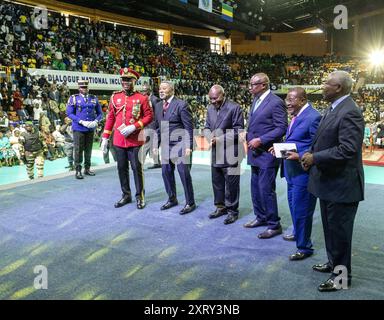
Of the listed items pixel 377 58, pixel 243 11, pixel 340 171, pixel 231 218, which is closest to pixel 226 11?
pixel 243 11

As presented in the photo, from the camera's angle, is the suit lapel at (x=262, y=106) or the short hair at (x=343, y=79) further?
the suit lapel at (x=262, y=106)

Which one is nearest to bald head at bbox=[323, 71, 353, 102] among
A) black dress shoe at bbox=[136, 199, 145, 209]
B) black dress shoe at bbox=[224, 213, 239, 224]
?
black dress shoe at bbox=[224, 213, 239, 224]

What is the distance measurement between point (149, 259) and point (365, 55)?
30068 millimetres

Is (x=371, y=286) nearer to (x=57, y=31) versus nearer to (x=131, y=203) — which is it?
(x=131, y=203)

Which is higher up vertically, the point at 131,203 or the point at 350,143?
the point at 350,143

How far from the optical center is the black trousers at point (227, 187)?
3893 mm

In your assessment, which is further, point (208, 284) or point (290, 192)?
point (290, 192)

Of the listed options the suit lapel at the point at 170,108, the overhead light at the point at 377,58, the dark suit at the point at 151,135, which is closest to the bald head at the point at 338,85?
the suit lapel at the point at 170,108

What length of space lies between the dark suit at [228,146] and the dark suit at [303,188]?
88 cm

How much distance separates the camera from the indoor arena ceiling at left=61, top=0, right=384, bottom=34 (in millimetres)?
19219

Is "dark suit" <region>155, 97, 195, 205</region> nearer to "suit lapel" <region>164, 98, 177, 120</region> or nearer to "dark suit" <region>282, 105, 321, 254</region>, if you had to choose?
"suit lapel" <region>164, 98, 177, 120</region>

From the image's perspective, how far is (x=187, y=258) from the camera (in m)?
3.01

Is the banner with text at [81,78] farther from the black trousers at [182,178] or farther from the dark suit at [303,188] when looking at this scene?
the dark suit at [303,188]

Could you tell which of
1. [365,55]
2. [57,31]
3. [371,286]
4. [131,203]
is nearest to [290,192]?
[371,286]
